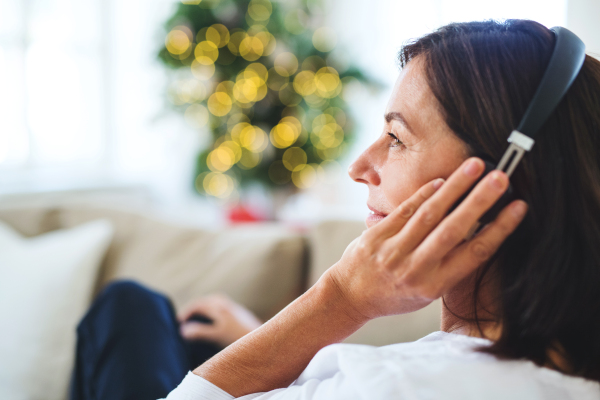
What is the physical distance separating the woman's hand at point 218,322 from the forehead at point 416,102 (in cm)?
79

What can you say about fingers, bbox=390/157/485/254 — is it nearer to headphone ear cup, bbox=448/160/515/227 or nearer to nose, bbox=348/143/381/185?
headphone ear cup, bbox=448/160/515/227

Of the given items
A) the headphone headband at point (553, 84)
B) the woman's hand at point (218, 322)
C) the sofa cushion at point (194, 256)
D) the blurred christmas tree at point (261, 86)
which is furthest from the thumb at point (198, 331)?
the blurred christmas tree at point (261, 86)

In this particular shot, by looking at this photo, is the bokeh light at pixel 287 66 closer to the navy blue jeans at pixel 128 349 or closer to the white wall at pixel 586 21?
the navy blue jeans at pixel 128 349

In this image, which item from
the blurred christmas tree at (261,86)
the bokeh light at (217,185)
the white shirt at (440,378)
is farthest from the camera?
the bokeh light at (217,185)

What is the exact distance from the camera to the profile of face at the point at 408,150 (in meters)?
0.68

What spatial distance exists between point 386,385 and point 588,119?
1.34 feet

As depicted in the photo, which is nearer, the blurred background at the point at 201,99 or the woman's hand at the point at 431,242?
the woman's hand at the point at 431,242

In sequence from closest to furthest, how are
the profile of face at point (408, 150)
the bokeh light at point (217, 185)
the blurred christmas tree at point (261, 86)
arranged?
1. the profile of face at point (408, 150)
2. the blurred christmas tree at point (261, 86)
3. the bokeh light at point (217, 185)

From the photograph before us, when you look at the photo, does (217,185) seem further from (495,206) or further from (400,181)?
(495,206)

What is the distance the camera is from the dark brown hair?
1.93 ft

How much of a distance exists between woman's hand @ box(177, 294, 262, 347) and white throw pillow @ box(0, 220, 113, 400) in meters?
0.34

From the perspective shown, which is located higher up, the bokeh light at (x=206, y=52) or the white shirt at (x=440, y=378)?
the bokeh light at (x=206, y=52)

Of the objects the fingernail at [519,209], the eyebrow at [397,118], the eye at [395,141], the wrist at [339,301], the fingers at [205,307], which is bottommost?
the fingers at [205,307]

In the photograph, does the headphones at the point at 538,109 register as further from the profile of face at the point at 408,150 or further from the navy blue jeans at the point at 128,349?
the navy blue jeans at the point at 128,349
